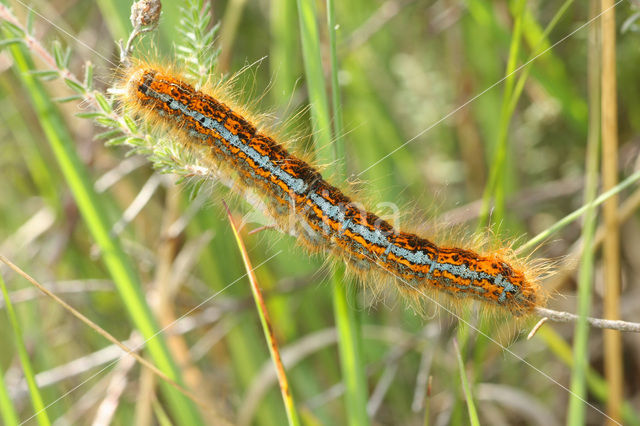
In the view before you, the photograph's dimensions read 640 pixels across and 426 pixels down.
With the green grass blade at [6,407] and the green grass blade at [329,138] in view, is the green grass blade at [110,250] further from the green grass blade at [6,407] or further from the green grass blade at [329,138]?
the green grass blade at [329,138]

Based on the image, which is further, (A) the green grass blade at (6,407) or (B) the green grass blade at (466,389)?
(A) the green grass blade at (6,407)

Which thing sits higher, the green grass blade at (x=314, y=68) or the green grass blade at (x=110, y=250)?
the green grass blade at (x=314, y=68)

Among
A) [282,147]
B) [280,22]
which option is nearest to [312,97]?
[282,147]

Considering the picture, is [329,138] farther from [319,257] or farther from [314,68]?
[319,257]

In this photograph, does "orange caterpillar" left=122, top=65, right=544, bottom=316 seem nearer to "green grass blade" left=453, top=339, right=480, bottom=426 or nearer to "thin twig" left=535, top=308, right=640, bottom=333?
"thin twig" left=535, top=308, right=640, bottom=333

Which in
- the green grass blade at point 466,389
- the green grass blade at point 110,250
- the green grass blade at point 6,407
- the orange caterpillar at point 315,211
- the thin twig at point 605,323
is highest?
the thin twig at point 605,323

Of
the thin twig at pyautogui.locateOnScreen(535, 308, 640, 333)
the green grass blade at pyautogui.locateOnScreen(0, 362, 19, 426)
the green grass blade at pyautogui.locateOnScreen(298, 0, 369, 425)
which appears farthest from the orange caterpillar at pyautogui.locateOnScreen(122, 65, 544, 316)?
the green grass blade at pyautogui.locateOnScreen(0, 362, 19, 426)

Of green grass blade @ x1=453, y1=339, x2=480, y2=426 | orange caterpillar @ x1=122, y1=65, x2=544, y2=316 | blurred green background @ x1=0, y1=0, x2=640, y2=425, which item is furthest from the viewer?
blurred green background @ x1=0, y1=0, x2=640, y2=425

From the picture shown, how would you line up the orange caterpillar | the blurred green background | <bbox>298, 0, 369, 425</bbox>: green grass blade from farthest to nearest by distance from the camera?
the blurred green background, the orange caterpillar, <bbox>298, 0, 369, 425</bbox>: green grass blade

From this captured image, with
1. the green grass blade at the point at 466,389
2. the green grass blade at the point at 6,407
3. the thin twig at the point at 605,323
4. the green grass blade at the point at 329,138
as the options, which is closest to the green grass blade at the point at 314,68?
the green grass blade at the point at 329,138
